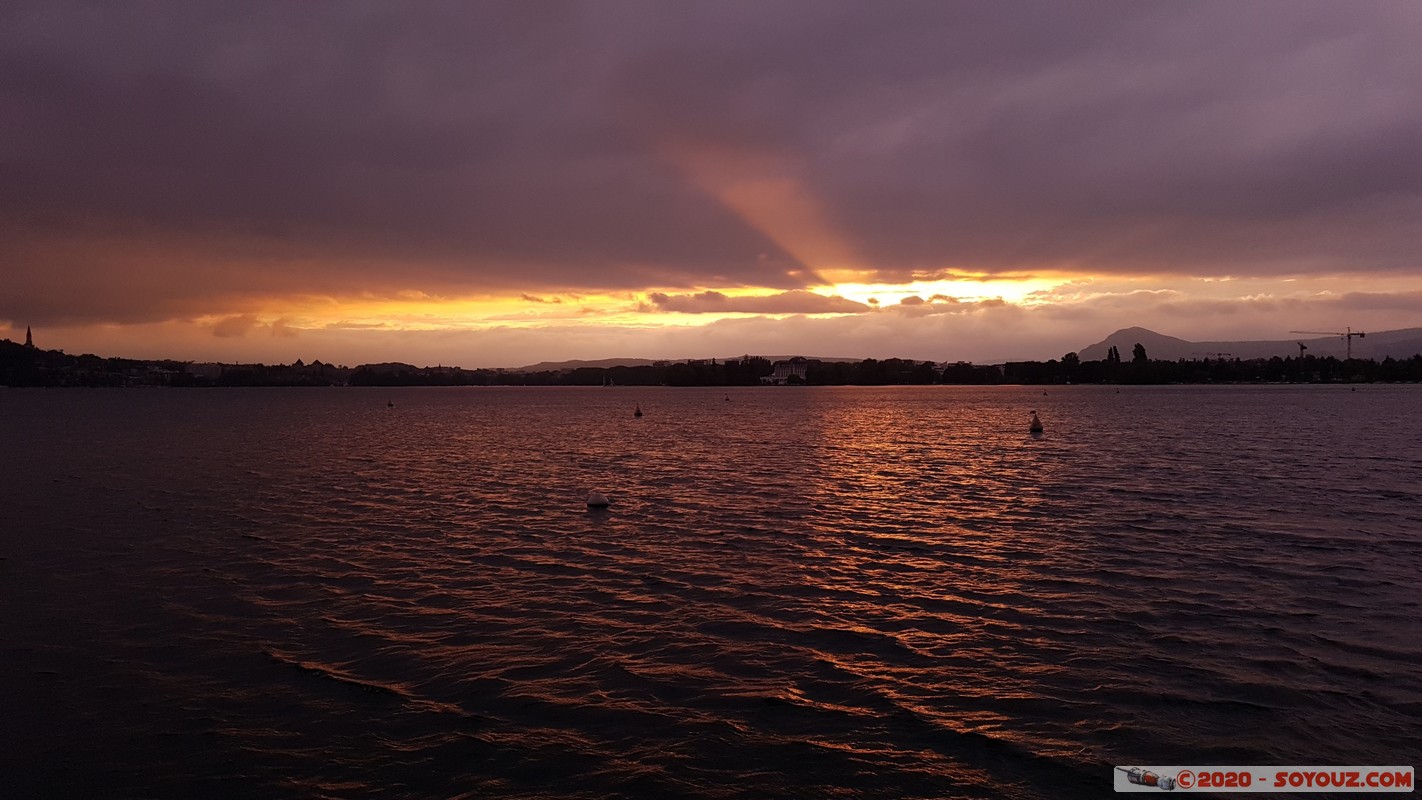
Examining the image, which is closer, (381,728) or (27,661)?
(381,728)

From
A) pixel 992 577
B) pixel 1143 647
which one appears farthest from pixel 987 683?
pixel 992 577

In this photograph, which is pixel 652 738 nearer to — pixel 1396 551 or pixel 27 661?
pixel 27 661

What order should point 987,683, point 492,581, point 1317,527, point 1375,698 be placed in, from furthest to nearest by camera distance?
point 1317,527 < point 492,581 < point 987,683 < point 1375,698

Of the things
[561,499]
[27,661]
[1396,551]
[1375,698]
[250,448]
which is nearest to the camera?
[1375,698]

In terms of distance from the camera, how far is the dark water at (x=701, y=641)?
11.6 metres

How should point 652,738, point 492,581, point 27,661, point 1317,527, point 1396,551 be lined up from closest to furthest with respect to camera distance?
point 652,738
point 27,661
point 492,581
point 1396,551
point 1317,527

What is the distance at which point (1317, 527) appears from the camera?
28.5 meters

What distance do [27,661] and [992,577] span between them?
22096mm

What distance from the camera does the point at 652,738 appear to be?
12266 mm

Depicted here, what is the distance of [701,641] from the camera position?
54.9ft

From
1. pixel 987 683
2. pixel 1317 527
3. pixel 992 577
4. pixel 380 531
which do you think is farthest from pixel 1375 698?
pixel 380 531

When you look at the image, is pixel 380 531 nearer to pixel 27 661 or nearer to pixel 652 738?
pixel 27 661

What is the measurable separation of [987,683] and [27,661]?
18.4 metres

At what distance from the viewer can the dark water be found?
1159cm
